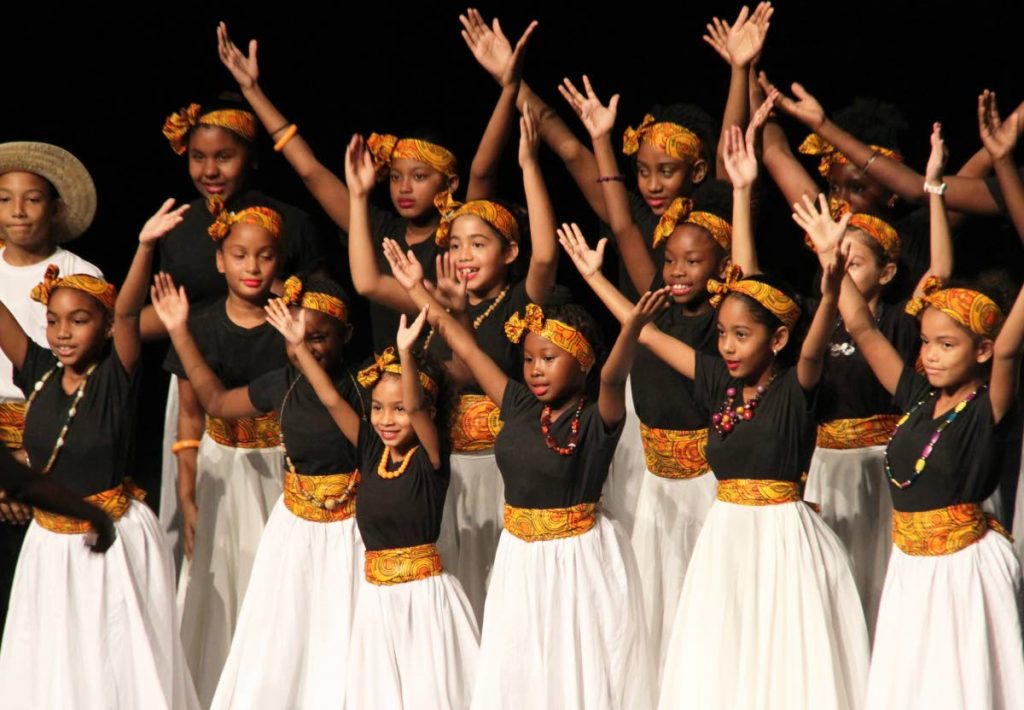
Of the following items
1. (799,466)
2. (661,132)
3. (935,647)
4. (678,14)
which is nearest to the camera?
(935,647)

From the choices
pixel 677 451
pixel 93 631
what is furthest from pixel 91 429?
pixel 677 451

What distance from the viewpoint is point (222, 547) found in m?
6.06

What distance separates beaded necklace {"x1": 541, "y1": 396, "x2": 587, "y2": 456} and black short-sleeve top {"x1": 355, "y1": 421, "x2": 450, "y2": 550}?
0.37 m

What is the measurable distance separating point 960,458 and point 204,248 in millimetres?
2868

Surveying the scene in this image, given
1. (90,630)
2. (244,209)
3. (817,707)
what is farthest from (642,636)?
(244,209)

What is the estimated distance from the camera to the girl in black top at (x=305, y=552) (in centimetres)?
556

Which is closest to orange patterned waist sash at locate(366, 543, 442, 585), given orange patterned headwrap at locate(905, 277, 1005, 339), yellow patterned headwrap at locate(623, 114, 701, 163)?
yellow patterned headwrap at locate(623, 114, 701, 163)

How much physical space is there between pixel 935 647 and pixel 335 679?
6.00ft

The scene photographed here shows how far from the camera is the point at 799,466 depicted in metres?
5.02

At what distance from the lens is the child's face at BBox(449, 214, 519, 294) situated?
574 cm

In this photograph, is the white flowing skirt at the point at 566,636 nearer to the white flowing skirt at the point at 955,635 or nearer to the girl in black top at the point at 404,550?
the girl in black top at the point at 404,550

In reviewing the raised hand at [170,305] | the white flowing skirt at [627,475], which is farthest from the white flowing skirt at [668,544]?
the raised hand at [170,305]

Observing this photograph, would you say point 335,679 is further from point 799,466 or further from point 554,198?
point 554,198

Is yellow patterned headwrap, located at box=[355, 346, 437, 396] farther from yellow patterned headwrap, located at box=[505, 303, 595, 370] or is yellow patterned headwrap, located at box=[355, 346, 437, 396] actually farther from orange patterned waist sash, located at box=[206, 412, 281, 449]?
orange patterned waist sash, located at box=[206, 412, 281, 449]
